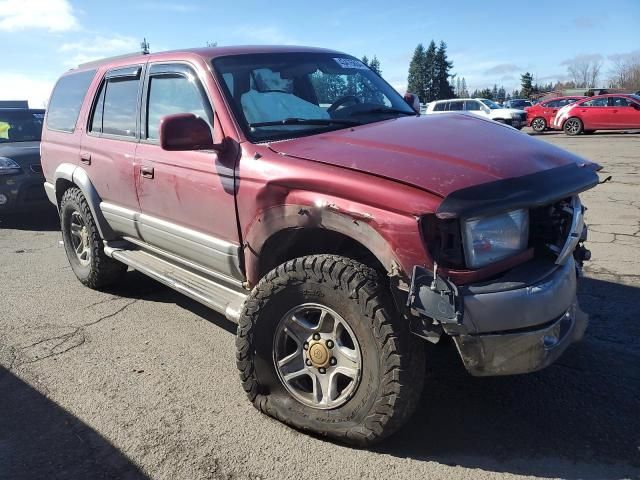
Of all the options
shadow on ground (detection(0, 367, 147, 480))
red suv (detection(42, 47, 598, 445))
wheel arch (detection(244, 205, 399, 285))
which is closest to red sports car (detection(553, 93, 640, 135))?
red suv (detection(42, 47, 598, 445))

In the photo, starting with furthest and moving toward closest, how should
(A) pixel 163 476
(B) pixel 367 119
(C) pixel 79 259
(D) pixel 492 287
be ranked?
(C) pixel 79 259
(B) pixel 367 119
(A) pixel 163 476
(D) pixel 492 287

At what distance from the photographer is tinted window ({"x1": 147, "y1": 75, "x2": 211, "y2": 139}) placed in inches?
138

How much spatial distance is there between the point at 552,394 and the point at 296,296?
159 cm

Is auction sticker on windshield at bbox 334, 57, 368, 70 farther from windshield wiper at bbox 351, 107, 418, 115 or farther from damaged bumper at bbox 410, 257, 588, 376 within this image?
damaged bumper at bbox 410, 257, 588, 376

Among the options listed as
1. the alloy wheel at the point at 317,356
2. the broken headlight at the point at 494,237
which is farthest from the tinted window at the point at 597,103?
the alloy wheel at the point at 317,356

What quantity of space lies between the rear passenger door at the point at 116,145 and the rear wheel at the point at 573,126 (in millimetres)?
21972

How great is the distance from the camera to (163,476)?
2.59 metres

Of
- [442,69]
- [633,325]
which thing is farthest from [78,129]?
[442,69]

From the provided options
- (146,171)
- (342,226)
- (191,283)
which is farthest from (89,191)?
(342,226)

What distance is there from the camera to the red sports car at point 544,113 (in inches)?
995

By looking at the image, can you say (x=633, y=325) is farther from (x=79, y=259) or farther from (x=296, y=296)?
(x=79, y=259)

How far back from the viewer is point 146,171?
3.89 meters

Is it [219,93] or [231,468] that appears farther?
[219,93]

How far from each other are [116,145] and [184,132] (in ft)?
4.98
